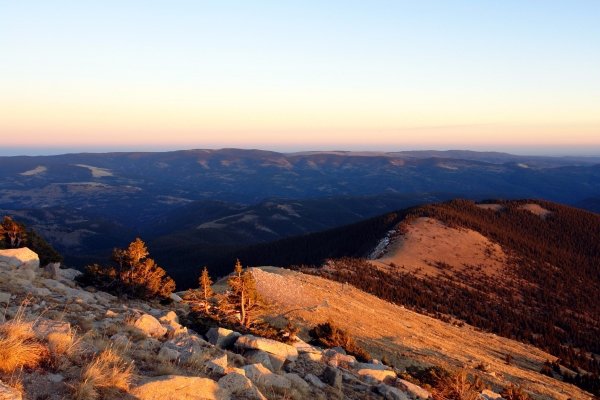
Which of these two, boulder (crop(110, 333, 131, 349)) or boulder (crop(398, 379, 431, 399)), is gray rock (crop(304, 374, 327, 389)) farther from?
boulder (crop(110, 333, 131, 349))

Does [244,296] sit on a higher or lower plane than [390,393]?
lower

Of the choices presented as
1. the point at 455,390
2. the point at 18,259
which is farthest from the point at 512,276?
the point at 18,259

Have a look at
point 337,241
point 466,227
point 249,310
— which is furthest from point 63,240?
point 249,310

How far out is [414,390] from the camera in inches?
473

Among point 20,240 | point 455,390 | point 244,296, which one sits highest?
point 20,240

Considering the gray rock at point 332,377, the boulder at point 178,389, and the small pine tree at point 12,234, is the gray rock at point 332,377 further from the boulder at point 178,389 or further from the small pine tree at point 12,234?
the small pine tree at point 12,234

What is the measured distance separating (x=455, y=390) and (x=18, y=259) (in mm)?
16517

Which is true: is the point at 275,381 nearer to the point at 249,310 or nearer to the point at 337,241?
the point at 249,310

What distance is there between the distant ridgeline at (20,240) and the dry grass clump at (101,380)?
19.1 metres

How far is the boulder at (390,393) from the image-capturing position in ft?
35.6

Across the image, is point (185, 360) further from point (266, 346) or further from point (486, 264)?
point (486, 264)

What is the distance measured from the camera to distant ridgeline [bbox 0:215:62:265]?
2348cm

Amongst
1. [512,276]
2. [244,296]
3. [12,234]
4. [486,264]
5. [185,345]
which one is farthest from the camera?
[486,264]

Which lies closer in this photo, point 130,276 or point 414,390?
point 414,390
